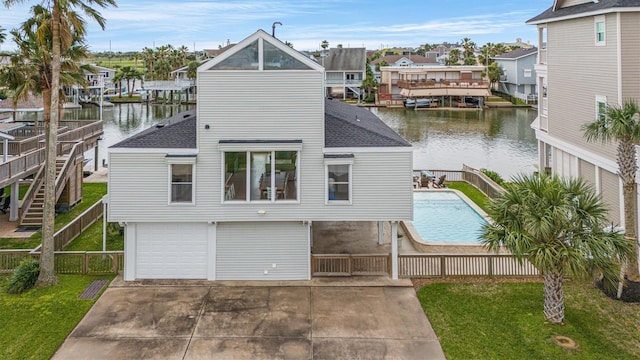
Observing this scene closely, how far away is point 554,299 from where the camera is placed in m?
11.9

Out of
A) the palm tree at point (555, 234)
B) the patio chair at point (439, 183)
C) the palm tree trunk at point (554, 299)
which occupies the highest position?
the patio chair at point (439, 183)

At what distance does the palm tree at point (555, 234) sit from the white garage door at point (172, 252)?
8822 millimetres

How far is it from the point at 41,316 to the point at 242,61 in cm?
909

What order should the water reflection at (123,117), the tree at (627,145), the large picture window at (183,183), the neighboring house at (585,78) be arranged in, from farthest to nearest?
1. the water reflection at (123,117)
2. the neighboring house at (585,78)
3. the large picture window at (183,183)
4. the tree at (627,145)

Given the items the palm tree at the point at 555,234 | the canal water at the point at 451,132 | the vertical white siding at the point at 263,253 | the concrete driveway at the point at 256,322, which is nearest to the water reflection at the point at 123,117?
the canal water at the point at 451,132

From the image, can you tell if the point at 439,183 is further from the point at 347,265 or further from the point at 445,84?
the point at 445,84

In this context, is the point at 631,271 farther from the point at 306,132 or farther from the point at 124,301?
the point at 124,301

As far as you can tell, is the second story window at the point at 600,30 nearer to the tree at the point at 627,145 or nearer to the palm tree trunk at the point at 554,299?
the tree at the point at 627,145

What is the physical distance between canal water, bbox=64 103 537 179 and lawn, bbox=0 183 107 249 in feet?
34.3

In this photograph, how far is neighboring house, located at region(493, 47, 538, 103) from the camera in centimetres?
7781

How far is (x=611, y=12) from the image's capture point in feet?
52.2

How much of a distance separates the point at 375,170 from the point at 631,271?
7713 mm

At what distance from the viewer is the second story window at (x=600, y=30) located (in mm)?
16844

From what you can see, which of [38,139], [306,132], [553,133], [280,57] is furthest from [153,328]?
[553,133]
